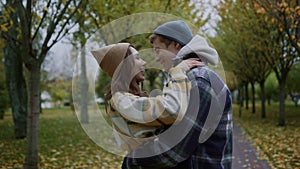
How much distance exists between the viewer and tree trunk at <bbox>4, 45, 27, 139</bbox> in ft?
44.5

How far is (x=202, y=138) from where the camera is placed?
1.82 metres

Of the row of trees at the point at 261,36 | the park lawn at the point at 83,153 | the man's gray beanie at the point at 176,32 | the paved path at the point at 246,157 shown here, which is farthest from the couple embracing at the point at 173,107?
the row of trees at the point at 261,36

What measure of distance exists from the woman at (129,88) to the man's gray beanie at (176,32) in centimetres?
17

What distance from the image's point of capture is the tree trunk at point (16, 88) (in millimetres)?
13559

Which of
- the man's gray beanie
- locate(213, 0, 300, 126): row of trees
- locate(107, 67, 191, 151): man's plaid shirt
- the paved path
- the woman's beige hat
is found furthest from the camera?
locate(213, 0, 300, 126): row of trees

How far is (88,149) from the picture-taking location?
11102mm

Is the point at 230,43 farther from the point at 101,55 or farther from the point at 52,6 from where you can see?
the point at 101,55

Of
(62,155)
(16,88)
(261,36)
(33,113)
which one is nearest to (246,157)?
(62,155)

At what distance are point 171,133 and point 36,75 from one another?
6.00 meters

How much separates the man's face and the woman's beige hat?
0.19m

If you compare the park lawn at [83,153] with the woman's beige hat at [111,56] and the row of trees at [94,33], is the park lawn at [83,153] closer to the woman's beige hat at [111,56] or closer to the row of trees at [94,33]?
the row of trees at [94,33]

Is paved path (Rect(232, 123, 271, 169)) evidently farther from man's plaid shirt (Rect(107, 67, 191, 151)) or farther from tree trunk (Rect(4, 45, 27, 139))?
tree trunk (Rect(4, 45, 27, 139))

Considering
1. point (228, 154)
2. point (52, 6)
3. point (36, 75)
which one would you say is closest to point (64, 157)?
point (36, 75)

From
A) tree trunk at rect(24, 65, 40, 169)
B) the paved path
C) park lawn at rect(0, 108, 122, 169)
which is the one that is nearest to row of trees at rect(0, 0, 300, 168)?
tree trunk at rect(24, 65, 40, 169)
